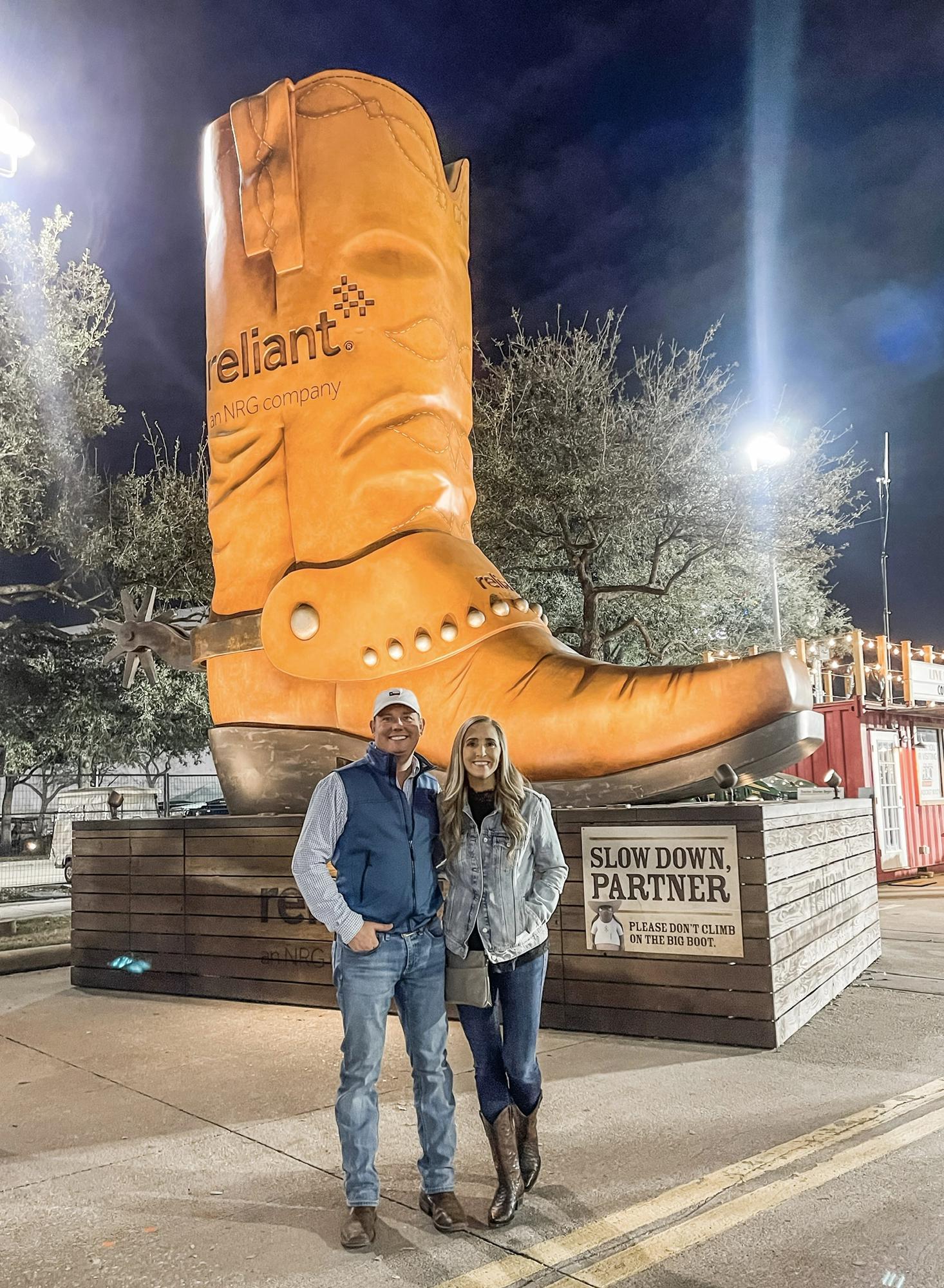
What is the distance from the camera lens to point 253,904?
5020 mm

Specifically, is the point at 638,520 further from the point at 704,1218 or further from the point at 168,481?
the point at 704,1218

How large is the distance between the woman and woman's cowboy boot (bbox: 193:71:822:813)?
1.37 metres

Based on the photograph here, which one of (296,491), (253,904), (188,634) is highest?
(296,491)

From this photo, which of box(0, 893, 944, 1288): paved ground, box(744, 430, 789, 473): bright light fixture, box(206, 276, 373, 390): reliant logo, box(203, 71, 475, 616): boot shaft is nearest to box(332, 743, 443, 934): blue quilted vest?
box(0, 893, 944, 1288): paved ground

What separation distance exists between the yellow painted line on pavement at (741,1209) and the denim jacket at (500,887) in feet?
2.27

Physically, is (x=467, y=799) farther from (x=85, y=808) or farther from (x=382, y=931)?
(x=85, y=808)

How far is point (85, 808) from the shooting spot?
14789mm

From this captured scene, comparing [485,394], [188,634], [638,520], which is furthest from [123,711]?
[188,634]

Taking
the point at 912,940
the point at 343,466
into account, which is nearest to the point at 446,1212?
the point at 343,466

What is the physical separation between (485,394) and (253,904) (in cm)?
866

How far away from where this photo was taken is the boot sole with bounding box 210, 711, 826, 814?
3.74 meters

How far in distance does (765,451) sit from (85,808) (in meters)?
10.6

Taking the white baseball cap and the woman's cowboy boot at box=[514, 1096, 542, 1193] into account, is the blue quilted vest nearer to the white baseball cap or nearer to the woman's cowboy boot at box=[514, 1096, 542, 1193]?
the white baseball cap

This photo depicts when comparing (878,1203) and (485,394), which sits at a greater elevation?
(485,394)
